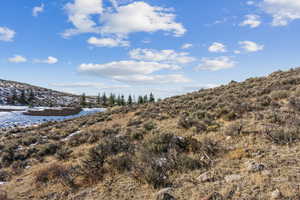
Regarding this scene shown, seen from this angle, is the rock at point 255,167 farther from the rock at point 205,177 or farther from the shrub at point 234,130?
the shrub at point 234,130

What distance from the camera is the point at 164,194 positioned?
364cm

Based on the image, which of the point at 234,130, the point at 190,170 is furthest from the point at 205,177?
the point at 234,130

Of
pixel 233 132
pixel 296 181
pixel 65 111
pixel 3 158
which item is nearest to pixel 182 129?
pixel 233 132

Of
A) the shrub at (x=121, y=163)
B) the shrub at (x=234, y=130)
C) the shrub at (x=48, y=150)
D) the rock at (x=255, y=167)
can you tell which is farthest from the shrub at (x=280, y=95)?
the shrub at (x=48, y=150)

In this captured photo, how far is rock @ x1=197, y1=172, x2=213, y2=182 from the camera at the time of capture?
155 inches

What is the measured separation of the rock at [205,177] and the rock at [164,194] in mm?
718

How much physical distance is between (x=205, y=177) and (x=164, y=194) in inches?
39.5

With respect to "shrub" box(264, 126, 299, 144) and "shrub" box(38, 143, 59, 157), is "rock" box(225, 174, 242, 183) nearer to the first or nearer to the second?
"shrub" box(264, 126, 299, 144)

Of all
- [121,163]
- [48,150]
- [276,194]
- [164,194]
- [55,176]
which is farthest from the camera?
[48,150]

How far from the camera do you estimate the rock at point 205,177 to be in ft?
12.9

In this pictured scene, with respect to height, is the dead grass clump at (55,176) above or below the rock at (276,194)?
below

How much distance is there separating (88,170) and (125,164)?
1111 mm

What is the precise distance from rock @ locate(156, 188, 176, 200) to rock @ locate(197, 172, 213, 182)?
0.72 meters

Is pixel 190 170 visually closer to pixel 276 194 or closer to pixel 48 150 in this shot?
pixel 276 194
